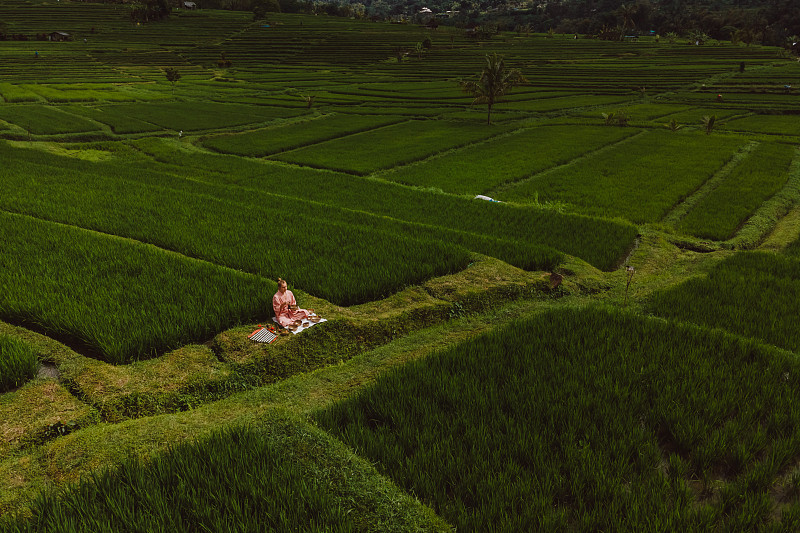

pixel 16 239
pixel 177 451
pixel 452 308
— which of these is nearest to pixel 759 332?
pixel 452 308

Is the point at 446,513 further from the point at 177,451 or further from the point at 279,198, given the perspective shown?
the point at 279,198

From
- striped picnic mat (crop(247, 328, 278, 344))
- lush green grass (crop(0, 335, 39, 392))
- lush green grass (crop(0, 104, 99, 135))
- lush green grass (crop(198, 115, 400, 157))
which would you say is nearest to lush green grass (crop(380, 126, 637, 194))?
lush green grass (crop(198, 115, 400, 157))

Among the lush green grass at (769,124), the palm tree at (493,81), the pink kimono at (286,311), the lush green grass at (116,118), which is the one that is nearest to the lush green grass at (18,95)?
the lush green grass at (116,118)

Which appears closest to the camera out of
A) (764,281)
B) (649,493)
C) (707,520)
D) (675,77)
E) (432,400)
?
(707,520)

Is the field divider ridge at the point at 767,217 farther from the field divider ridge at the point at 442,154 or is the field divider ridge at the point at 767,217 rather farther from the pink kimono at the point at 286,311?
the pink kimono at the point at 286,311

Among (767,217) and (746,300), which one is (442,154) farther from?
(746,300)
